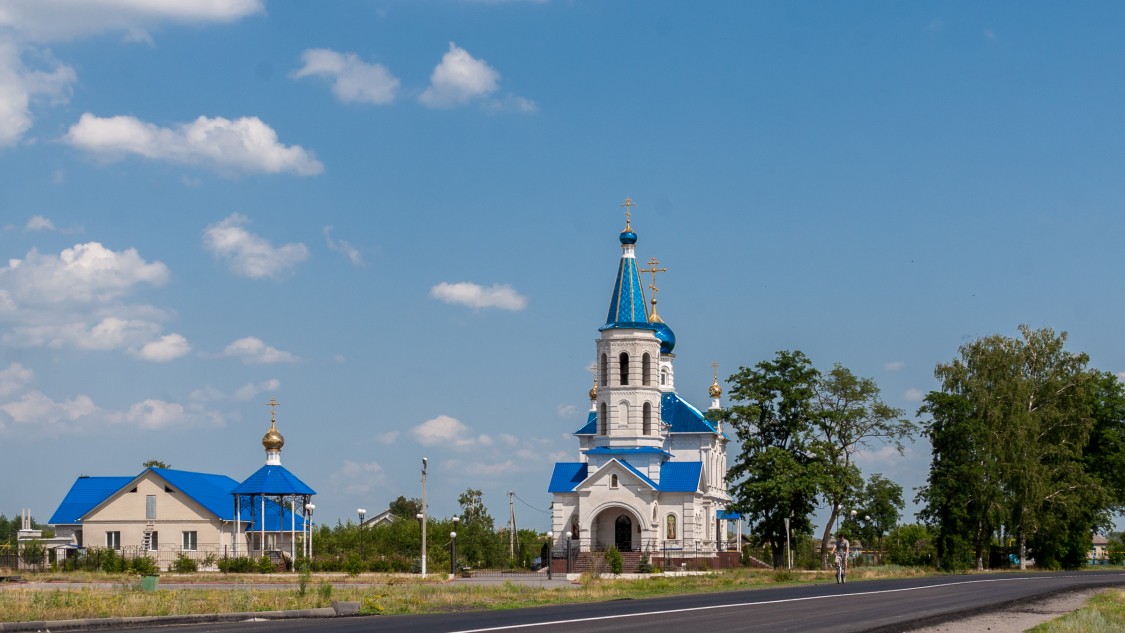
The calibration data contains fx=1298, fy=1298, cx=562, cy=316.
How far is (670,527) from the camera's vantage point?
67688mm

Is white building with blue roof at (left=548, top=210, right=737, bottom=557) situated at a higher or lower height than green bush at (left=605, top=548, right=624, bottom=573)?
higher

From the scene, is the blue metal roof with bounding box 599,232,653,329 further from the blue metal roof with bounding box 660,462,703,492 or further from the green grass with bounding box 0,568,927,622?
the green grass with bounding box 0,568,927,622

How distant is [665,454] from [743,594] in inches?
1442

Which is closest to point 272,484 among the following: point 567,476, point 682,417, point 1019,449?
point 567,476

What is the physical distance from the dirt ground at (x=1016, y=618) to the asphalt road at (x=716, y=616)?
432 millimetres

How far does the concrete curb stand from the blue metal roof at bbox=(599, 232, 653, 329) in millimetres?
44811

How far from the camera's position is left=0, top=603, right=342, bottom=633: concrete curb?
20.7 m

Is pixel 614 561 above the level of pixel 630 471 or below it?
below

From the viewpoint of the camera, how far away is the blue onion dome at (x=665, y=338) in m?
78.5

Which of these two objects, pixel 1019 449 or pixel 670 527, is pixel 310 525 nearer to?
pixel 670 527

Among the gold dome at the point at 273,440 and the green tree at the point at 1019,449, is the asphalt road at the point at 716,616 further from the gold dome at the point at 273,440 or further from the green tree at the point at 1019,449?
the gold dome at the point at 273,440

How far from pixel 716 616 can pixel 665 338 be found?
5576 cm

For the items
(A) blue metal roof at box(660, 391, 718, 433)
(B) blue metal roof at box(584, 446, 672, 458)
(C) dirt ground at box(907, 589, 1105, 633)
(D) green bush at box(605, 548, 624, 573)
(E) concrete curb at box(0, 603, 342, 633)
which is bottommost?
(D) green bush at box(605, 548, 624, 573)

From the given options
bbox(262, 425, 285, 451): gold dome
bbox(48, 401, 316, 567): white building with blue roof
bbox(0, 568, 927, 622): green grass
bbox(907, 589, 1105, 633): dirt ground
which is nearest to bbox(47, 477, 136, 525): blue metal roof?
bbox(48, 401, 316, 567): white building with blue roof
